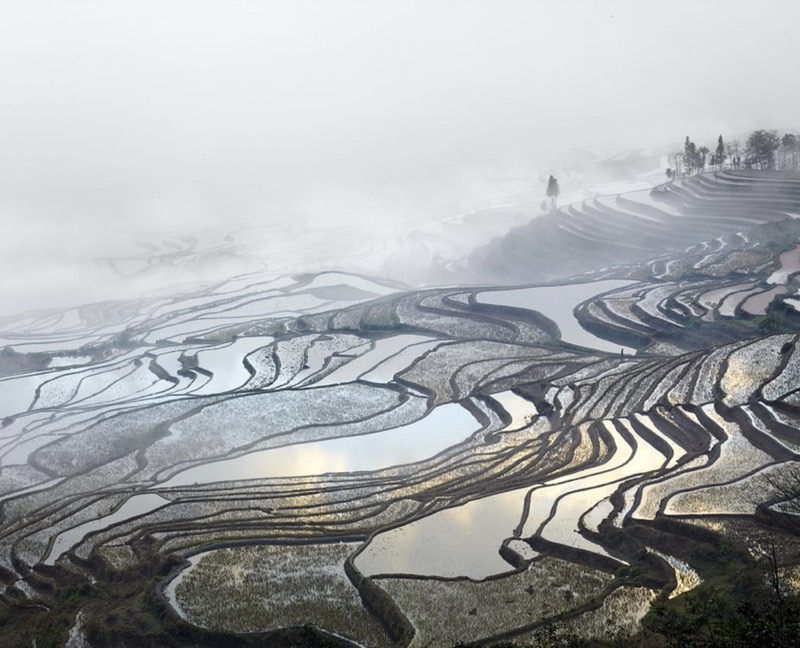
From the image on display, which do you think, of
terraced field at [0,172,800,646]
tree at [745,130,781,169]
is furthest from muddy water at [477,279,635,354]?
tree at [745,130,781,169]

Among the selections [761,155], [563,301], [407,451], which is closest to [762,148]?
[761,155]

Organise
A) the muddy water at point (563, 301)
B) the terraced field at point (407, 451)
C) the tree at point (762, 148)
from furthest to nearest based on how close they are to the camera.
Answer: the tree at point (762, 148)
the muddy water at point (563, 301)
the terraced field at point (407, 451)

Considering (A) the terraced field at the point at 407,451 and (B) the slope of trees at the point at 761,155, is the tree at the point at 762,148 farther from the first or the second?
(A) the terraced field at the point at 407,451

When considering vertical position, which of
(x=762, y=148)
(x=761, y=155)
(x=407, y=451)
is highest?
(x=762, y=148)

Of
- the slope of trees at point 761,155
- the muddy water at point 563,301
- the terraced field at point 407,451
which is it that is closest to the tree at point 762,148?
the slope of trees at point 761,155

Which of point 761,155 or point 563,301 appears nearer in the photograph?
point 563,301

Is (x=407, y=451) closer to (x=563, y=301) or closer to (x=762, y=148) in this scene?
(x=563, y=301)
